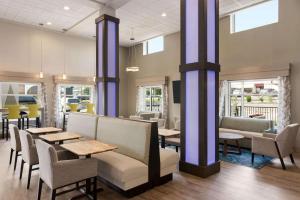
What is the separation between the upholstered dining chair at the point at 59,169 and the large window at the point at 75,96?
21.5 feet

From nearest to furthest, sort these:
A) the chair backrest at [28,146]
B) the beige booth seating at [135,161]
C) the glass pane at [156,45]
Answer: the beige booth seating at [135,161] < the chair backrest at [28,146] < the glass pane at [156,45]

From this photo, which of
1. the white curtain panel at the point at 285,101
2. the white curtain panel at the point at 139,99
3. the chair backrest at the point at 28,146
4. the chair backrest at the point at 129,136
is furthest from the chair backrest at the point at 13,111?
the white curtain panel at the point at 285,101

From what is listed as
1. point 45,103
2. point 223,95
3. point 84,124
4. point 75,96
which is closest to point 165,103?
point 223,95

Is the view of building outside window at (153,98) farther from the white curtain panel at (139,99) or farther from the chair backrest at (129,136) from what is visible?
the chair backrest at (129,136)

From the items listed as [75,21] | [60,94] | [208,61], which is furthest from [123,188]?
[60,94]

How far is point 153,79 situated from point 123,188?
6648 millimetres

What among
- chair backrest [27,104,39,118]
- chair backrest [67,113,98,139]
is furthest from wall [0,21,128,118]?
chair backrest [67,113,98,139]

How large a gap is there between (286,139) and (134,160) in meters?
3.16

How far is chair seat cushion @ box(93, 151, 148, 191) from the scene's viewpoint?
279 cm

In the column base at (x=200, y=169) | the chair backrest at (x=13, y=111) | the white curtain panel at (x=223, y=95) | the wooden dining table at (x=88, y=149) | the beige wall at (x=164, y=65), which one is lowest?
the column base at (x=200, y=169)

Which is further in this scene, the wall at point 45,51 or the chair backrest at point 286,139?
the wall at point 45,51

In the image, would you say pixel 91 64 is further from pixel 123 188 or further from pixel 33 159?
pixel 123 188

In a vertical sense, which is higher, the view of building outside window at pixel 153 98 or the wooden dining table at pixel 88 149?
the view of building outside window at pixel 153 98

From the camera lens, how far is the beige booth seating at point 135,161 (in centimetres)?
287
